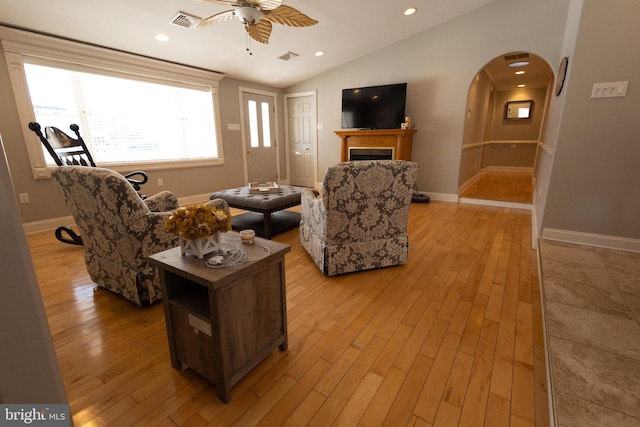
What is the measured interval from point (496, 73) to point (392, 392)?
772cm

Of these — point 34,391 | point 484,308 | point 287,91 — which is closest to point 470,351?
point 484,308

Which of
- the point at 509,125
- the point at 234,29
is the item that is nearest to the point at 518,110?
the point at 509,125

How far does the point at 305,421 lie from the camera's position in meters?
1.19

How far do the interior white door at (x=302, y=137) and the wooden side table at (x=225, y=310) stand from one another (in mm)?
5350

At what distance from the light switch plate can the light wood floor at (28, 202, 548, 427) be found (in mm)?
1555

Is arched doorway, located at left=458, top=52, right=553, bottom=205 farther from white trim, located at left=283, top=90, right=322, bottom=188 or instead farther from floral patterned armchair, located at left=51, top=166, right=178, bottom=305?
floral patterned armchair, located at left=51, top=166, right=178, bottom=305

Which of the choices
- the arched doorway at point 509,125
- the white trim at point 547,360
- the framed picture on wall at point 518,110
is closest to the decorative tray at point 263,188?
the white trim at point 547,360

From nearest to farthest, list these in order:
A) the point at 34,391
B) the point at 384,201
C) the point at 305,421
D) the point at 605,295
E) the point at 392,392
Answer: the point at 34,391 → the point at 305,421 → the point at 392,392 → the point at 605,295 → the point at 384,201

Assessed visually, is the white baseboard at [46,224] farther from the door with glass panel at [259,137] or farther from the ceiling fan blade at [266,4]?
the ceiling fan blade at [266,4]

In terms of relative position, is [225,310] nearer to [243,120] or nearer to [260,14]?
[260,14]

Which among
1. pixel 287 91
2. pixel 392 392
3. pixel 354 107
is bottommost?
pixel 392 392

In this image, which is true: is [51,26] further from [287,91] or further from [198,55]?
[287,91]

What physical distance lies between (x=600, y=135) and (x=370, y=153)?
325cm

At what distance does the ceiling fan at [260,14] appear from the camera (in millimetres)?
2283
